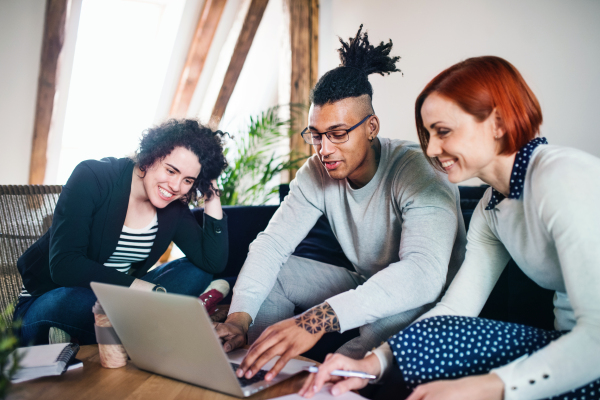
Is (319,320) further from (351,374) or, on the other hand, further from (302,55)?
(302,55)

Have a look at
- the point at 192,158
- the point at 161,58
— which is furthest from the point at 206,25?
the point at 192,158

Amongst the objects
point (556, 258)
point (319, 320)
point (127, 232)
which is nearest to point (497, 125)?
point (556, 258)

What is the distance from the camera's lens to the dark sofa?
1.44m

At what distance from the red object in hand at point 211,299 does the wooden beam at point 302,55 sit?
206 cm

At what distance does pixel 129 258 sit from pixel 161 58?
2678 millimetres

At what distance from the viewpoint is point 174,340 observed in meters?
0.88

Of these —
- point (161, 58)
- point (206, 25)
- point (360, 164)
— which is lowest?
point (360, 164)

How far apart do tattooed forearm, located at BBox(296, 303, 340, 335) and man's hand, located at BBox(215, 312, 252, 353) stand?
7.5 inches

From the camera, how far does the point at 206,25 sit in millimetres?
3764

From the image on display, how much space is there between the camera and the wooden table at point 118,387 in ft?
2.92

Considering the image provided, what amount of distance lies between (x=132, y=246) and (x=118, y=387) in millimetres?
858

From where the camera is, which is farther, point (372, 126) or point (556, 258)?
point (372, 126)

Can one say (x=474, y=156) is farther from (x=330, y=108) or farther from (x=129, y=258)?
(x=129, y=258)

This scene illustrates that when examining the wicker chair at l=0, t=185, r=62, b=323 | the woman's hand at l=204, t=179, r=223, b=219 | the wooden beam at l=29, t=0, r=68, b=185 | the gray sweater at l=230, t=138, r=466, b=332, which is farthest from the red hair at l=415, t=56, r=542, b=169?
the wooden beam at l=29, t=0, r=68, b=185
